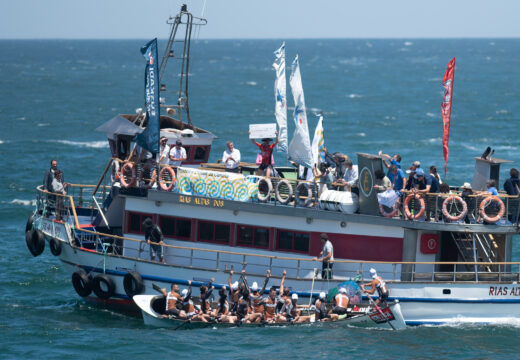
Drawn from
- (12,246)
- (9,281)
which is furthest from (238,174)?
(12,246)

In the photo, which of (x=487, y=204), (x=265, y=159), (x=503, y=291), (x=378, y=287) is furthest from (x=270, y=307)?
(x=487, y=204)

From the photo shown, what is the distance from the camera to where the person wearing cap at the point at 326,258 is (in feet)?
84.4

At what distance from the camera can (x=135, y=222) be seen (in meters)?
28.5

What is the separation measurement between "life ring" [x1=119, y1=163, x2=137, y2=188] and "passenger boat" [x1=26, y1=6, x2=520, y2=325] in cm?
3

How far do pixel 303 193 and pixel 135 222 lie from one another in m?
5.80

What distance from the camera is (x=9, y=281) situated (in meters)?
33.6

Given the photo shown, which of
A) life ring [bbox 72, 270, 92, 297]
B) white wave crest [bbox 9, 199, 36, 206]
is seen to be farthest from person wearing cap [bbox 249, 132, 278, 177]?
white wave crest [bbox 9, 199, 36, 206]

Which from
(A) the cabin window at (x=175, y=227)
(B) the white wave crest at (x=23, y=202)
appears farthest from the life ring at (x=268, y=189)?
(B) the white wave crest at (x=23, y=202)

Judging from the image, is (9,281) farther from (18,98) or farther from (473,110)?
(18,98)

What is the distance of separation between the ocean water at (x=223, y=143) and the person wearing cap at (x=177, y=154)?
515 cm

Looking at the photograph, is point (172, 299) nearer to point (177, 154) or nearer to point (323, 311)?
point (323, 311)

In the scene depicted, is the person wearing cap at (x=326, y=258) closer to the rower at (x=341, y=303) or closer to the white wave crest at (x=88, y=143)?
the rower at (x=341, y=303)

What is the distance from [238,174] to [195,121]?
58.7 metres

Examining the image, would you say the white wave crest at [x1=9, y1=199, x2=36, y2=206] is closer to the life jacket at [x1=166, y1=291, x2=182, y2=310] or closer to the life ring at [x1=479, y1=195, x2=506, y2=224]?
the life jacket at [x1=166, y1=291, x2=182, y2=310]
